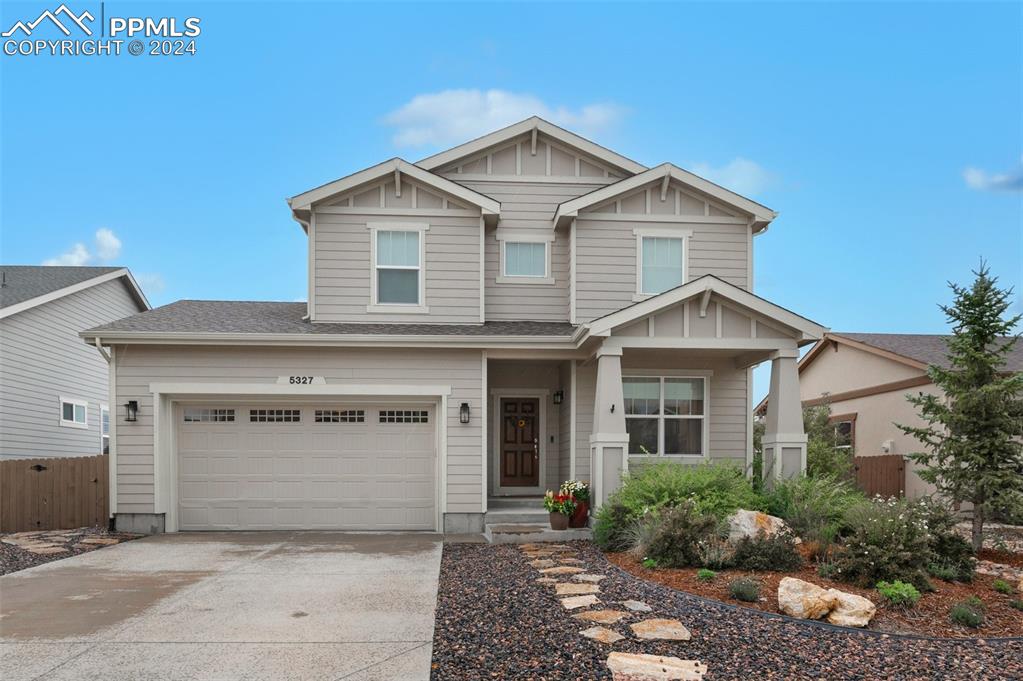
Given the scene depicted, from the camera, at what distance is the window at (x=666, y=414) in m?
12.9

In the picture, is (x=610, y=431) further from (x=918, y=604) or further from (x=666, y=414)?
(x=918, y=604)

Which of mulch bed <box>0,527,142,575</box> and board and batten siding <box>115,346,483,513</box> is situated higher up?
board and batten siding <box>115,346,483,513</box>

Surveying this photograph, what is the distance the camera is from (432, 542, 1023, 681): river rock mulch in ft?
16.7

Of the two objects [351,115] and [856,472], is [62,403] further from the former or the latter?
[856,472]

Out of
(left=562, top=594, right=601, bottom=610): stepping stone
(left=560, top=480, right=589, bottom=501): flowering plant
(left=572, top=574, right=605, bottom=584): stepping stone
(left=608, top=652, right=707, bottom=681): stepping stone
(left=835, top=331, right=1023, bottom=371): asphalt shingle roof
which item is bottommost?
(left=572, top=574, right=605, bottom=584): stepping stone

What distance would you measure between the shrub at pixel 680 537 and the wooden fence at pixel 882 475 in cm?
954

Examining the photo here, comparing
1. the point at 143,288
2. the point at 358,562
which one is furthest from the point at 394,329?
the point at 143,288

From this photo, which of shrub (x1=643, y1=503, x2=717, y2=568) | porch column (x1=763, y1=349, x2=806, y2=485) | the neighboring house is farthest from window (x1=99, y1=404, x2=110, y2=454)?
porch column (x1=763, y1=349, x2=806, y2=485)

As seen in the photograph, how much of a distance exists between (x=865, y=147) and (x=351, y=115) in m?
11.5

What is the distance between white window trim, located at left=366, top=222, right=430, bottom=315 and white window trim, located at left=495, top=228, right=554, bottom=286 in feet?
4.67

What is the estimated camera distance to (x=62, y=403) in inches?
699

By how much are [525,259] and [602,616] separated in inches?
335

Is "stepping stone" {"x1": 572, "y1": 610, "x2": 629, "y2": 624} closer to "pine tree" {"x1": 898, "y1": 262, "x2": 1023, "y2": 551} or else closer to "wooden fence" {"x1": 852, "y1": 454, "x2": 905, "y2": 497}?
"pine tree" {"x1": 898, "y1": 262, "x2": 1023, "y2": 551}

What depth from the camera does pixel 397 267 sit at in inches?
519
